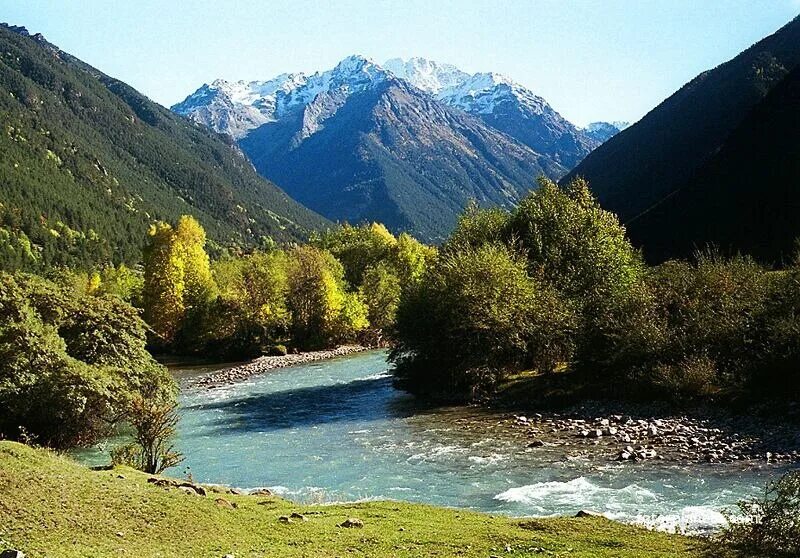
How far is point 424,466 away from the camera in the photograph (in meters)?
32.7

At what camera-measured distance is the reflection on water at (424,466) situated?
25875 millimetres

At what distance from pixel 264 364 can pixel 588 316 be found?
141 ft

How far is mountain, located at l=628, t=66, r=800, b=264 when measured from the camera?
10394cm

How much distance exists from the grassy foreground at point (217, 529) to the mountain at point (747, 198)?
87848 mm

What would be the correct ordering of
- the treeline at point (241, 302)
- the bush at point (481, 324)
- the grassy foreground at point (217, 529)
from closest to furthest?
the grassy foreground at point (217, 529) < the bush at point (481, 324) < the treeline at point (241, 302)

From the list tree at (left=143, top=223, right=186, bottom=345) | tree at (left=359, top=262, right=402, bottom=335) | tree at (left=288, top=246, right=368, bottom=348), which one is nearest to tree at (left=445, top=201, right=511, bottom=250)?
tree at (left=288, top=246, right=368, bottom=348)

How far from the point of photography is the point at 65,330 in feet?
123

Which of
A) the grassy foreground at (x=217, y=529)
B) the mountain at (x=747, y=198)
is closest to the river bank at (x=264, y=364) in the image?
the grassy foreground at (x=217, y=529)

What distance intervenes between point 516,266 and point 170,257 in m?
56.8

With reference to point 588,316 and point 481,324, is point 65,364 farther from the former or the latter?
point 588,316

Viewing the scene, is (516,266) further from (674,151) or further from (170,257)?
(674,151)

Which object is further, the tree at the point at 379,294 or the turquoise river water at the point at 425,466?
the tree at the point at 379,294

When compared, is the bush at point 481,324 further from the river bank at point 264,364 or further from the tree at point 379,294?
the tree at point 379,294

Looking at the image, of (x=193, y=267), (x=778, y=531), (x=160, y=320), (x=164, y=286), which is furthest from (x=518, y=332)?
(x=160, y=320)
